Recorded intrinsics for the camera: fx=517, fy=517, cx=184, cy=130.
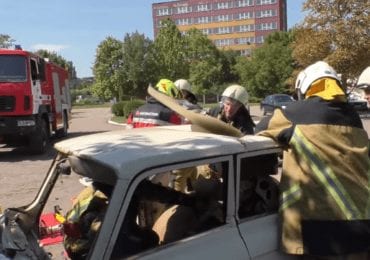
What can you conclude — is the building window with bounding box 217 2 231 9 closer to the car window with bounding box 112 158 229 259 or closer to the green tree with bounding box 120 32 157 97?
the green tree with bounding box 120 32 157 97

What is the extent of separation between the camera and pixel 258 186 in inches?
124

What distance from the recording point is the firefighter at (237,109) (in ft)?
17.3

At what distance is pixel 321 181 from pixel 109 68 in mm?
46703

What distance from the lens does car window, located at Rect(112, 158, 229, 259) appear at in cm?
259

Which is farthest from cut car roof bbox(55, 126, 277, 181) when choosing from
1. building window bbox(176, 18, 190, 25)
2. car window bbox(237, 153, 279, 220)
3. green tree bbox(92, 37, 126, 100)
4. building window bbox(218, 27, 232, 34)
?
building window bbox(176, 18, 190, 25)

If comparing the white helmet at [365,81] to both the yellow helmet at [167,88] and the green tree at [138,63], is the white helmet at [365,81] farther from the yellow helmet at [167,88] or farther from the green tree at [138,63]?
the green tree at [138,63]

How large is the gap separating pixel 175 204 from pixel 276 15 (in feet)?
395

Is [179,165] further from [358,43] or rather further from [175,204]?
[358,43]

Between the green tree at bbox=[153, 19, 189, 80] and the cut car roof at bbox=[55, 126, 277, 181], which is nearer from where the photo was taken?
the cut car roof at bbox=[55, 126, 277, 181]

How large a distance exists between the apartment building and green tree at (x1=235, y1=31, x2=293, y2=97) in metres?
57.6

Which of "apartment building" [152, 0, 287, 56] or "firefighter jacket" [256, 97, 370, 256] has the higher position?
"apartment building" [152, 0, 287, 56]

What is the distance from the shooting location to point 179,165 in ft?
8.39

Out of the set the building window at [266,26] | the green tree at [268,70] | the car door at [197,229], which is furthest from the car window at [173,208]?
the building window at [266,26]

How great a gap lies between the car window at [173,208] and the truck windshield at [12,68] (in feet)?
35.6
